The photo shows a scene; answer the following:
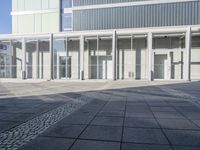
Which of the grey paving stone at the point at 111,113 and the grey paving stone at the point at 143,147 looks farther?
the grey paving stone at the point at 111,113

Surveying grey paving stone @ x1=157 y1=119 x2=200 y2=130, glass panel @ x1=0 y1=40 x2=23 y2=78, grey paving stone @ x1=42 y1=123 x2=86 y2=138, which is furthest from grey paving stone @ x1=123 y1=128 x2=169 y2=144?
glass panel @ x1=0 y1=40 x2=23 y2=78

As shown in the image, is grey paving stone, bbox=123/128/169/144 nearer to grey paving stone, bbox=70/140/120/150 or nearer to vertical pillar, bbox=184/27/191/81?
grey paving stone, bbox=70/140/120/150

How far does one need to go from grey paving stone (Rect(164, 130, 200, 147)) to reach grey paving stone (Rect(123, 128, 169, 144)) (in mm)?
174

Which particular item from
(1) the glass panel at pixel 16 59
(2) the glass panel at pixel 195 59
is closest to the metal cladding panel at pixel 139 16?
(2) the glass panel at pixel 195 59

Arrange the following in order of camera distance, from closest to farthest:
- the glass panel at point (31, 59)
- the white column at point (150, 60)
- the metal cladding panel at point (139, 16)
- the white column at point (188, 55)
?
1. the white column at point (188, 55)
2. the white column at point (150, 60)
3. the metal cladding panel at point (139, 16)
4. the glass panel at point (31, 59)

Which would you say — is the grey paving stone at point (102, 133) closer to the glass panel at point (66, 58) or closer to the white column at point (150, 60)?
the white column at point (150, 60)

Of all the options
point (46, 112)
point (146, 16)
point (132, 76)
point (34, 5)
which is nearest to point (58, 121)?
point (46, 112)

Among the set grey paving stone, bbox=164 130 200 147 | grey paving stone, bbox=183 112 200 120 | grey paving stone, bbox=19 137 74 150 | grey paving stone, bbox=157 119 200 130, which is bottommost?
grey paving stone, bbox=19 137 74 150

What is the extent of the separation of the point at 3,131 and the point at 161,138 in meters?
3.59

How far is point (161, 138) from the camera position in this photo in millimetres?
4383

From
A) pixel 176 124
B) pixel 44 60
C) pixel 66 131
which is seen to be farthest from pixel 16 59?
pixel 176 124

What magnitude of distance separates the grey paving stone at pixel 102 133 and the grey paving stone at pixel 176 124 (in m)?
1.24

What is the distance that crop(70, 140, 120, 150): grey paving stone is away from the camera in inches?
154

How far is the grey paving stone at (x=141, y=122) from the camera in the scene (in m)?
5.36
